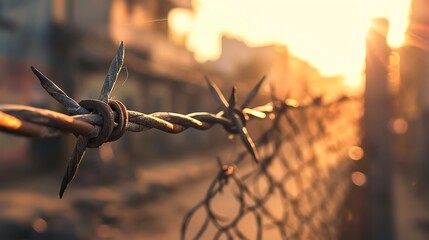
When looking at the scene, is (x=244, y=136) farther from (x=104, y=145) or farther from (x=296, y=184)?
(x=104, y=145)

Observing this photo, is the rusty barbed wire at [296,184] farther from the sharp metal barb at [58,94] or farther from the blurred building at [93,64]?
the blurred building at [93,64]

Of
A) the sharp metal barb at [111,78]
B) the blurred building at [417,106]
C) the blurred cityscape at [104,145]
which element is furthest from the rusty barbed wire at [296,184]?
the blurred building at [417,106]

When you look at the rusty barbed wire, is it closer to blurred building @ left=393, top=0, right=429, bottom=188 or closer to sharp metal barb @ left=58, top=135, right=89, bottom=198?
sharp metal barb @ left=58, top=135, right=89, bottom=198

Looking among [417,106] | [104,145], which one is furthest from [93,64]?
[417,106]

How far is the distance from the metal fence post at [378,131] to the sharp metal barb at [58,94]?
1715 millimetres

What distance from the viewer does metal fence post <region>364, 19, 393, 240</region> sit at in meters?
2.00

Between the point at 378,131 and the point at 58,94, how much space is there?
1801 mm

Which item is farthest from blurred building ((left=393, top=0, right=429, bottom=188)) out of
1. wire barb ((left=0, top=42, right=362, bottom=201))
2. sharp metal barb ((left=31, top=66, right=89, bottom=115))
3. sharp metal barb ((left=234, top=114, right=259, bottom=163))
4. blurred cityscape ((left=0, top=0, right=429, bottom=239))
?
sharp metal barb ((left=31, top=66, right=89, bottom=115))

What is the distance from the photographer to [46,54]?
389 inches

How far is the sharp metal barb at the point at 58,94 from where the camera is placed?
1.73ft

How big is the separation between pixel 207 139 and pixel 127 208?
39.6ft

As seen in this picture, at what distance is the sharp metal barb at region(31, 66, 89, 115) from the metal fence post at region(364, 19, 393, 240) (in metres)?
1.72

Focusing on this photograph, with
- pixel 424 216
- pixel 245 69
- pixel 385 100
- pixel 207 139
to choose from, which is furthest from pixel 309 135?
pixel 245 69

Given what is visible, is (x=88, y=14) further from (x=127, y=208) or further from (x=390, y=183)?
(x=390, y=183)
